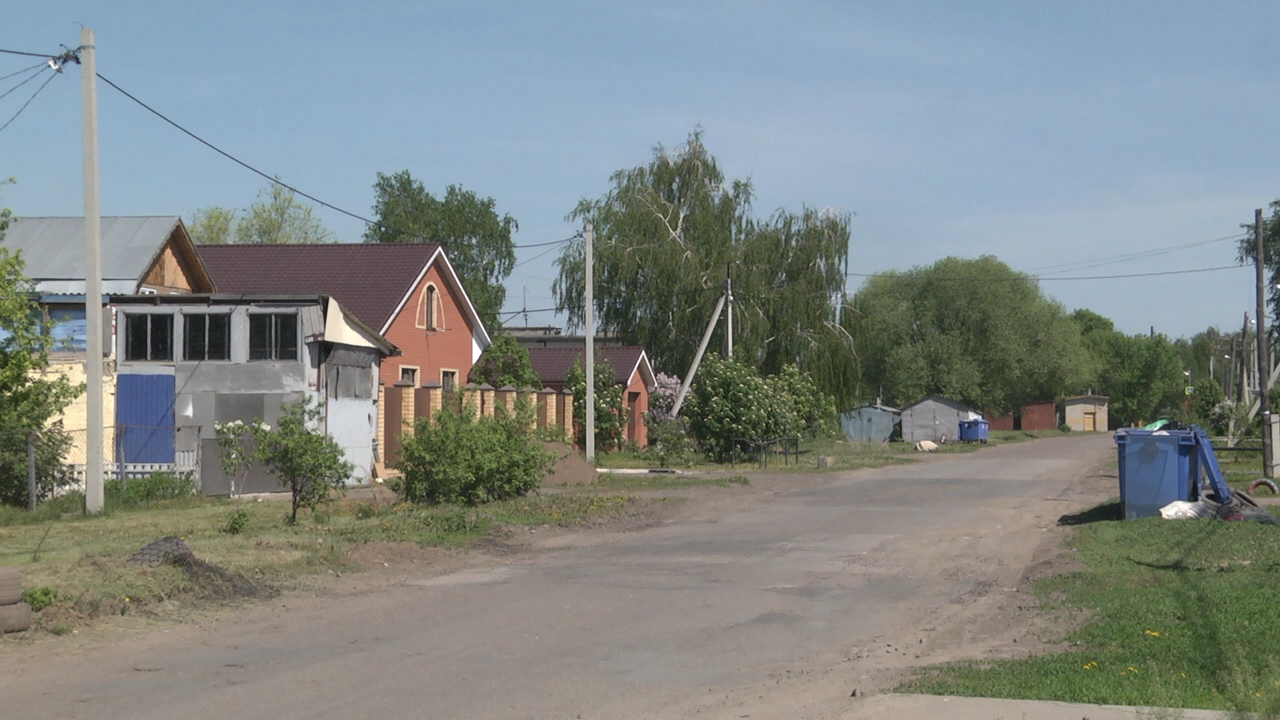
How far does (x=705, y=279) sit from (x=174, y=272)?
2484 centimetres

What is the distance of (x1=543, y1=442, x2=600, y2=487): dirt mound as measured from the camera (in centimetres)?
2759

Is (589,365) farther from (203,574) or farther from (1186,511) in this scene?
(203,574)

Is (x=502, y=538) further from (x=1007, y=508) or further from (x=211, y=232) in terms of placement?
(x=211, y=232)

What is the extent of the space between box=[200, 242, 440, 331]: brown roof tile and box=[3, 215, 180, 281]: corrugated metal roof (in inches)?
194

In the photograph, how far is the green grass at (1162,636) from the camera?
292 inches

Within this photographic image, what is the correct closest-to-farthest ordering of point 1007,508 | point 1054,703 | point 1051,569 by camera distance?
1. point 1054,703
2. point 1051,569
3. point 1007,508

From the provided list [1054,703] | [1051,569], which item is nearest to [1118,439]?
[1051,569]

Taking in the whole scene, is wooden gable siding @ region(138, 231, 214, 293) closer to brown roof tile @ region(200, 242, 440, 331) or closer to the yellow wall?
brown roof tile @ region(200, 242, 440, 331)

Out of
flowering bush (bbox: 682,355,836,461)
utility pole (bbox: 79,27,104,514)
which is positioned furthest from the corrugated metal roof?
flowering bush (bbox: 682,355,836,461)

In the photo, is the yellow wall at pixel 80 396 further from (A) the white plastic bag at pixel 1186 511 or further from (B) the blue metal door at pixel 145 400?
(A) the white plastic bag at pixel 1186 511

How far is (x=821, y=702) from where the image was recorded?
7.71 metres

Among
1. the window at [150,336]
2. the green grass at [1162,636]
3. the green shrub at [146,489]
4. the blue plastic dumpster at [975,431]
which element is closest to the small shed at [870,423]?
the blue plastic dumpster at [975,431]

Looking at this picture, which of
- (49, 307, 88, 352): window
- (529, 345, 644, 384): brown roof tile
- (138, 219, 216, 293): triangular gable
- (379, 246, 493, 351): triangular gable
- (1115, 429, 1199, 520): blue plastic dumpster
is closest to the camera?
(1115, 429, 1199, 520): blue plastic dumpster

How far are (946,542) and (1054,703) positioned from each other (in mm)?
10115
